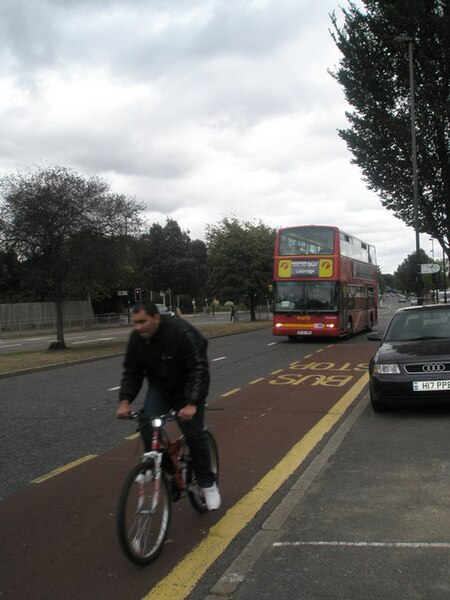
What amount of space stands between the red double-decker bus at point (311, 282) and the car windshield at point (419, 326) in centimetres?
1160

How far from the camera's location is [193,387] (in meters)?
3.84

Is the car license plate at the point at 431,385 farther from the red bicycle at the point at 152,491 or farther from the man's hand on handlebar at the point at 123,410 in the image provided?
the man's hand on handlebar at the point at 123,410

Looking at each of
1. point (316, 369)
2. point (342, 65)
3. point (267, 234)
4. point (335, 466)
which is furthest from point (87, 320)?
point (335, 466)

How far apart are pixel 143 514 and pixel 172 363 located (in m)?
0.97

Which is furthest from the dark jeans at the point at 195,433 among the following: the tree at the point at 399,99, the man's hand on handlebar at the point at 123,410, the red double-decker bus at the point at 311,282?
the tree at the point at 399,99

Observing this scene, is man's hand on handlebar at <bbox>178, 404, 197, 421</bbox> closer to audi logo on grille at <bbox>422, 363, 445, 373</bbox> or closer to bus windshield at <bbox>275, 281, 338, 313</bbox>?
audi logo on grille at <bbox>422, 363, 445, 373</bbox>

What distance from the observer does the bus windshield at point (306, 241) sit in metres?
20.5

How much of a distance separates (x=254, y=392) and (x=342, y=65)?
69.3 ft

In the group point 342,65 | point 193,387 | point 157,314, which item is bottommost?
point 193,387

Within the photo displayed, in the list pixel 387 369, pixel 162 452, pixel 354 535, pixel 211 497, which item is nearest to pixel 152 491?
pixel 162 452

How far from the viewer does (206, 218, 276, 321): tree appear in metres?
40.0

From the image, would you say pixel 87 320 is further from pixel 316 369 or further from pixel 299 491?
pixel 299 491

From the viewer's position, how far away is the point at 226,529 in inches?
156

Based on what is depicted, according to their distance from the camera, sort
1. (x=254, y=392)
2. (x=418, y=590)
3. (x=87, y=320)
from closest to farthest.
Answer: (x=418, y=590) < (x=254, y=392) < (x=87, y=320)
